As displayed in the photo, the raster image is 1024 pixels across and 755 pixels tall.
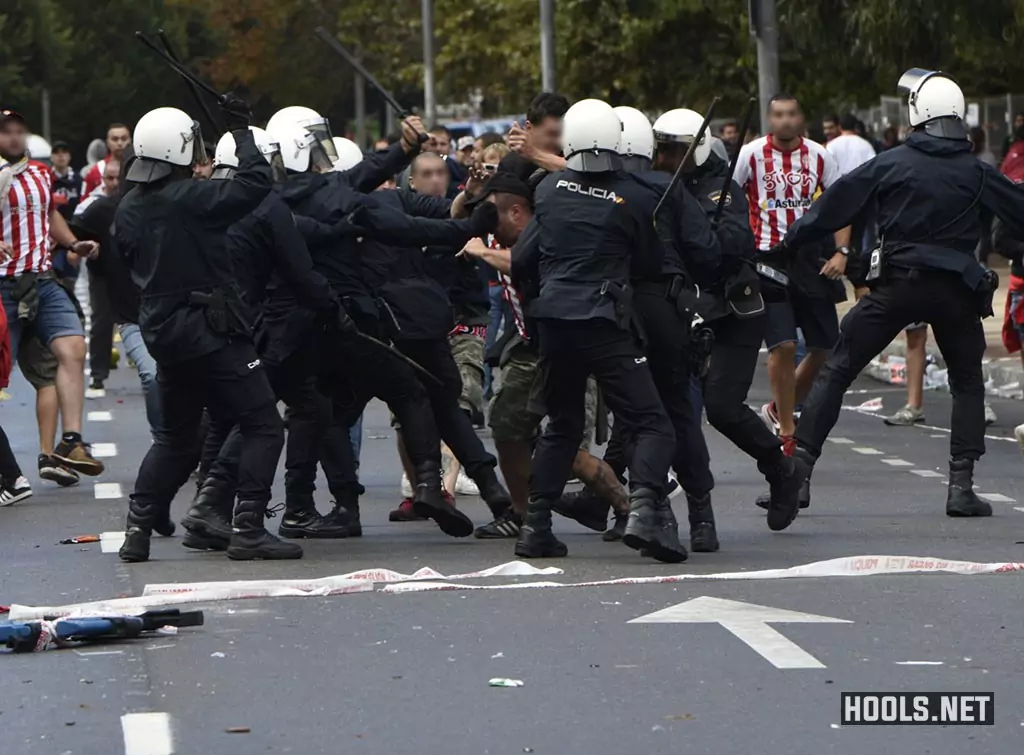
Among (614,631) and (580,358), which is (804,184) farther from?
(614,631)

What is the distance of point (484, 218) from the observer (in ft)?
33.6

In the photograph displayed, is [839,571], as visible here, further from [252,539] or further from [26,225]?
[26,225]

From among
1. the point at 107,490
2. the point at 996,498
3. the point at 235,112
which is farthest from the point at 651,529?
the point at 107,490

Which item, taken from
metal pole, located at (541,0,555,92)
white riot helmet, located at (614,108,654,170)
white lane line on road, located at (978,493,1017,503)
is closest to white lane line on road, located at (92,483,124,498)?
white riot helmet, located at (614,108,654,170)

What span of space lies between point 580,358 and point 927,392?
30.1 ft

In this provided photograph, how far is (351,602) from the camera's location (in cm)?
864

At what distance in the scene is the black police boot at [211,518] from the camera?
10.2 meters

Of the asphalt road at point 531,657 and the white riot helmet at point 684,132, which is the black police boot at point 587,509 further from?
the white riot helmet at point 684,132

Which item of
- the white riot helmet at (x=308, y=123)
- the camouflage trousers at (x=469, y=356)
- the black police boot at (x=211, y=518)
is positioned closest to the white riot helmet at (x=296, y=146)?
the white riot helmet at (x=308, y=123)

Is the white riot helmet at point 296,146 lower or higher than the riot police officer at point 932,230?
higher

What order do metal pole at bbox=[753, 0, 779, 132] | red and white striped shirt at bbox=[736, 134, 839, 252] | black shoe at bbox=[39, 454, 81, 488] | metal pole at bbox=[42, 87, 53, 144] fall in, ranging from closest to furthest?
black shoe at bbox=[39, 454, 81, 488] → red and white striped shirt at bbox=[736, 134, 839, 252] → metal pole at bbox=[753, 0, 779, 132] → metal pole at bbox=[42, 87, 53, 144]

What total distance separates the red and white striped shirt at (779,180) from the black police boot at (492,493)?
145 inches

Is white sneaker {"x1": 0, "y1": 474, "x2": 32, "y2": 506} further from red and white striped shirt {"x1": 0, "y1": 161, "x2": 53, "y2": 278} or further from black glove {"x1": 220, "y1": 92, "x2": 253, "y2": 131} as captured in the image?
black glove {"x1": 220, "y1": 92, "x2": 253, "y2": 131}

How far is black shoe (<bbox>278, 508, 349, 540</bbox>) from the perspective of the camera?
425 inches
